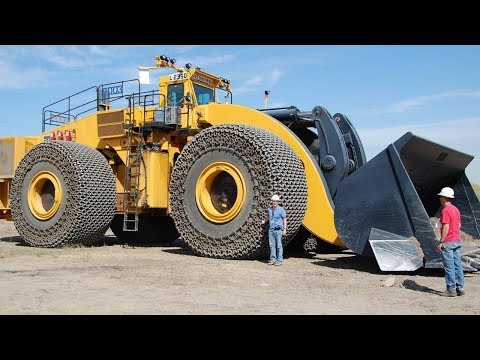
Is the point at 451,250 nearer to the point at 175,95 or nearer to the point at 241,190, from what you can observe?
the point at 241,190

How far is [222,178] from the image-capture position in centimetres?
945

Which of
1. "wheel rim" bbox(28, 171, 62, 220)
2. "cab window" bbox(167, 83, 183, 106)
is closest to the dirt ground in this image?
"wheel rim" bbox(28, 171, 62, 220)

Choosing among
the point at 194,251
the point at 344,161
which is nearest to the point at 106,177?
the point at 194,251

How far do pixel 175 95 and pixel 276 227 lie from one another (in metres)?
4.66

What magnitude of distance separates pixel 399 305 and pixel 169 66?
8560 millimetres

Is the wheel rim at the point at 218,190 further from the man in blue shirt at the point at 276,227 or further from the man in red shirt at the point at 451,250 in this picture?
the man in red shirt at the point at 451,250

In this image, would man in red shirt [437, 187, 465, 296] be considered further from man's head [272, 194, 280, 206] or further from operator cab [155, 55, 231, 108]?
operator cab [155, 55, 231, 108]

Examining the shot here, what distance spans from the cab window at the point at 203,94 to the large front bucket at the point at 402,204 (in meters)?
4.58

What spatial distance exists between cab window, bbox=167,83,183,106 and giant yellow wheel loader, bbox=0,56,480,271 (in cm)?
Result: 3

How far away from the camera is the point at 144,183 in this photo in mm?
11031

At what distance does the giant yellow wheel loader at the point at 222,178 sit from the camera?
7.98 m

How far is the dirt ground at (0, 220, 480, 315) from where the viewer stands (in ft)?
17.3
